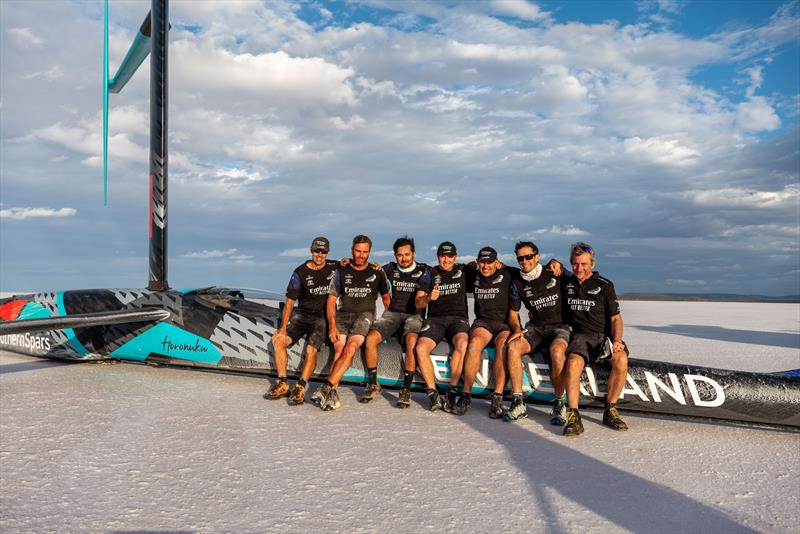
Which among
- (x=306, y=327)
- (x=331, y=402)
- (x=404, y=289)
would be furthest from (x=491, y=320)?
(x=306, y=327)

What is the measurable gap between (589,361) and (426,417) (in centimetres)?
157

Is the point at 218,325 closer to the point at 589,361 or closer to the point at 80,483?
the point at 80,483

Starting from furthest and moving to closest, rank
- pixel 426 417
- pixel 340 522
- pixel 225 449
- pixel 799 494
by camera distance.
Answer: pixel 426 417 < pixel 225 449 < pixel 799 494 < pixel 340 522

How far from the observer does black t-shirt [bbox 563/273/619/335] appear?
510 cm

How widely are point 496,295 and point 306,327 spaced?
201 cm

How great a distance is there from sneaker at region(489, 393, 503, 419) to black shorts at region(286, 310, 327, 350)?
1842mm

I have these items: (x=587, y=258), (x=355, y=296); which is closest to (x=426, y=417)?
(x=355, y=296)

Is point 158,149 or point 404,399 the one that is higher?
point 158,149

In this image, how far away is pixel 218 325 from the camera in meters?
6.75

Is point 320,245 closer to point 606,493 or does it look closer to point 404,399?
point 404,399

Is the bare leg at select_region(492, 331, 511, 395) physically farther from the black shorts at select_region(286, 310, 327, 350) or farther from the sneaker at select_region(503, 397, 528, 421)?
the black shorts at select_region(286, 310, 327, 350)

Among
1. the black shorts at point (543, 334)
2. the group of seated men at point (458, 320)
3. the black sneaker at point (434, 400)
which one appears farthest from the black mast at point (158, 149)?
the black shorts at point (543, 334)

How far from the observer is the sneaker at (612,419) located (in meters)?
4.84

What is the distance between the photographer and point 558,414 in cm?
497
